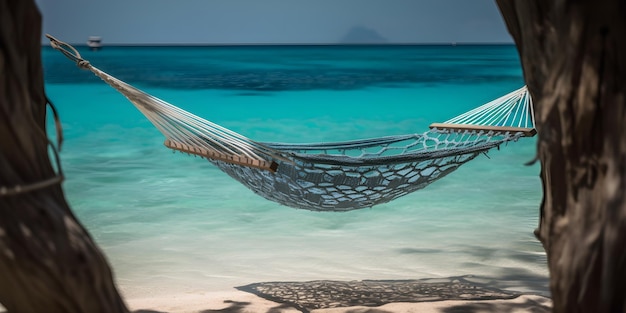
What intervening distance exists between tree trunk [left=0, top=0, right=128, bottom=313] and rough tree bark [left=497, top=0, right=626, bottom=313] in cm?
78

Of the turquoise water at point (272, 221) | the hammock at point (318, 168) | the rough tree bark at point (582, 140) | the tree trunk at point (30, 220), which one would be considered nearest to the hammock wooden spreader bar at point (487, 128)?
the hammock at point (318, 168)

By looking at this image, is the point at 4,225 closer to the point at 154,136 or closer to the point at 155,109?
the point at 155,109

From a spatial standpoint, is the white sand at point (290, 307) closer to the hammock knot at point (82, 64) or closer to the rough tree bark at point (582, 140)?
the hammock knot at point (82, 64)

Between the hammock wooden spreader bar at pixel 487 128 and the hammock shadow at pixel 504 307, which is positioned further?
the hammock wooden spreader bar at pixel 487 128

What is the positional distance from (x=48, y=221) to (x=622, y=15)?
95 cm

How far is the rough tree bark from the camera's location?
1.13 meters

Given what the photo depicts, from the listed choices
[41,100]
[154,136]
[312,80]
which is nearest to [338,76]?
[312,80]

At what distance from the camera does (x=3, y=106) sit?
1076mm

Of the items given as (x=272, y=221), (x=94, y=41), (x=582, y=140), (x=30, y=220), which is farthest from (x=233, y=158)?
(x=94, y=41)

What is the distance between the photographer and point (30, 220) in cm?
108

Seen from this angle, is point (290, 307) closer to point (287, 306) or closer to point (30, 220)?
point (287, 306)

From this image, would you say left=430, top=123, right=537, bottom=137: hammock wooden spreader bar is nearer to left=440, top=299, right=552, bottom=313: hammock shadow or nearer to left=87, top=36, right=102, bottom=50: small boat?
left=440, top=299, right=552, bottom=313: hammock shadow

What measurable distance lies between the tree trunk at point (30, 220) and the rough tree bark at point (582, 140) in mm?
778

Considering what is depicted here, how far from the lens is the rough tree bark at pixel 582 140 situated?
3.72 ft
